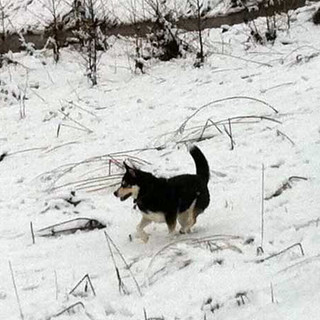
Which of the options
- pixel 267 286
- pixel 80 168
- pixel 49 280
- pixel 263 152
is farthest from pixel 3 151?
pixel 267 286

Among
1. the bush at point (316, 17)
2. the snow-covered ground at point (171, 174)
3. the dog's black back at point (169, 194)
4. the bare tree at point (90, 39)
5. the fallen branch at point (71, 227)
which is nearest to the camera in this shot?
the snow-covered ground at point (171, 174)

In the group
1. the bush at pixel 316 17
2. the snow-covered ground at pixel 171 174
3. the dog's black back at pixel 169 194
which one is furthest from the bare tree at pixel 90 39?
the dog's black back at pixel 169 194

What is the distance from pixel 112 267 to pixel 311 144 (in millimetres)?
2826

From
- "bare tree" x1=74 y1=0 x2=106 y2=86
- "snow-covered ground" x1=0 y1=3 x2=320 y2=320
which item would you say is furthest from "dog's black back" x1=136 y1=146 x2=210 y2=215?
"bare tree" x1=74 y1=0 x2=106 y2=86

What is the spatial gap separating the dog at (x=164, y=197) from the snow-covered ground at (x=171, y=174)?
148 mm

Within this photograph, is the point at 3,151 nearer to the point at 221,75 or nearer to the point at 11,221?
the point at 11,221

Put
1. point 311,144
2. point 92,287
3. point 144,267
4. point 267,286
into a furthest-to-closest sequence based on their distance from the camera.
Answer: point 311,144 < point 144,267 < point 92,287 < point 267,286

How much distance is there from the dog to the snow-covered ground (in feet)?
0.48

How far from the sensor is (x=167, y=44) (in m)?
12.4

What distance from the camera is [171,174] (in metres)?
7.36

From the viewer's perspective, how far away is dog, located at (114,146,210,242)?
5578 mm

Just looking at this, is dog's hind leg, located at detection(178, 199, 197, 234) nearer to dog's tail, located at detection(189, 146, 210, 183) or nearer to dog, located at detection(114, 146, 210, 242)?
dog, located at detection(114, 146, 210, 242)

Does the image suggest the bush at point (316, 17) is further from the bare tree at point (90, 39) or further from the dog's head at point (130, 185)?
the dog's head at point (130, 185)

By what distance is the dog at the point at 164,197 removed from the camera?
5578 millimetres
